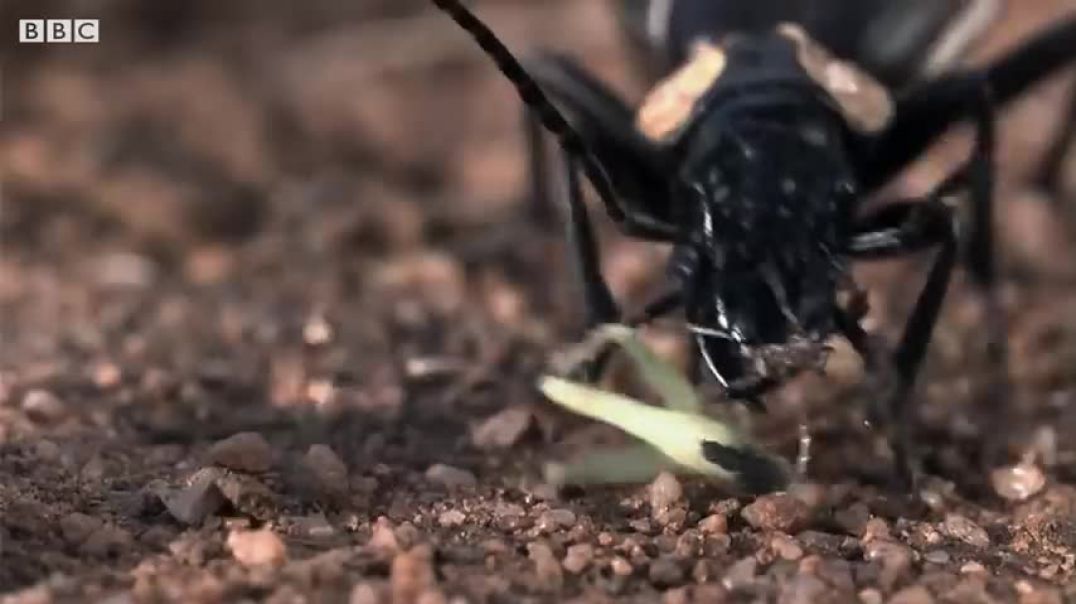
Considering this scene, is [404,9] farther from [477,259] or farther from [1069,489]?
[1069,489]

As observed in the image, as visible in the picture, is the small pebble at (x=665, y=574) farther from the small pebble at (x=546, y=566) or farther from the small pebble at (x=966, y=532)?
the small pebble at (x=966, y=532)

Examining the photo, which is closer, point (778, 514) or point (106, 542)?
point (106, 542)

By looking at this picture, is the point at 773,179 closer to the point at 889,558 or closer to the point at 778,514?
the point at 778,514

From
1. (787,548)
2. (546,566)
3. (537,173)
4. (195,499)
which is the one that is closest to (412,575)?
(546,566)

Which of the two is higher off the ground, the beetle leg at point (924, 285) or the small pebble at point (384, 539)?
the beetle leg at point (924, 285)

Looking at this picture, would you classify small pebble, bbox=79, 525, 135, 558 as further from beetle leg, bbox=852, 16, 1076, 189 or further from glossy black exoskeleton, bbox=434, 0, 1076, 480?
beetle leg, bbox=852, 16, 1076, 189

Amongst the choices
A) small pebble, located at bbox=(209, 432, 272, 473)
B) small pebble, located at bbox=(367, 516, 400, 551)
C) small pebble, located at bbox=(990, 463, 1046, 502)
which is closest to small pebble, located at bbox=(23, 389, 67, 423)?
small pebble, located at bbox=(209, 432, 272, 473)

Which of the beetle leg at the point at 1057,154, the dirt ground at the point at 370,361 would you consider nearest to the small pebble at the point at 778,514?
the dirt ground at the point at 370,361
